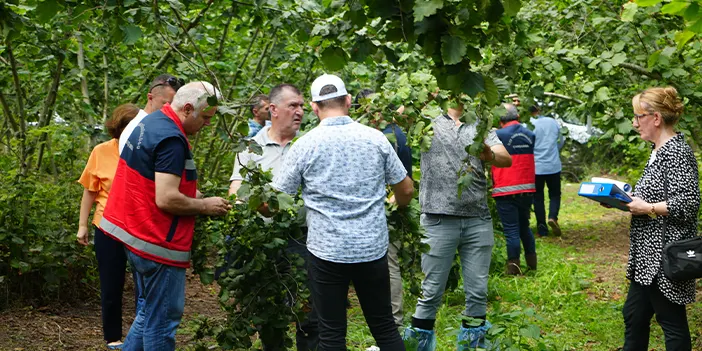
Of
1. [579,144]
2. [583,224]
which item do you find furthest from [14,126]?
[579,144]

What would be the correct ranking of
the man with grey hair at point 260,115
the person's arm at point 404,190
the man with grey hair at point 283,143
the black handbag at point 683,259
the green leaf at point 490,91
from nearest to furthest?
the green leaf at point 490,91 < the black handbag at point 683,259 < the person's arm at point 404,190 < the man with grey hair at point 283,143 < the man with grey hair at point 260,115

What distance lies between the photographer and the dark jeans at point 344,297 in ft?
13.7

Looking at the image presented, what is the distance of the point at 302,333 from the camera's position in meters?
5.16

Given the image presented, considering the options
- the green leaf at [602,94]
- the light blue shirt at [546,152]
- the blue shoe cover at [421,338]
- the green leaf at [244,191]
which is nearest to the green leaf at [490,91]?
the green leaf at [244,191]

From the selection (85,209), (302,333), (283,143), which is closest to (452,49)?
(283,143)

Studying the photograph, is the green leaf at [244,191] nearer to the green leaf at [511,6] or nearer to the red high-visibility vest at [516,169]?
the green leaf at [511,6]

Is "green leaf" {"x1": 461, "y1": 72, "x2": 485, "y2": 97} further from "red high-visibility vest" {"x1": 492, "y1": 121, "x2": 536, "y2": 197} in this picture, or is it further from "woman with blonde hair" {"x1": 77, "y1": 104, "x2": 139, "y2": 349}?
"red high-visibility vest" {"x1": 492, "y1": 121, "x2": 536, "y2": 197}

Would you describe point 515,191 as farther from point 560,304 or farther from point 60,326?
point 60,326

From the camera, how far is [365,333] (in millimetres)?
6379

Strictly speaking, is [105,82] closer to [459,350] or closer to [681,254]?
[459,350]

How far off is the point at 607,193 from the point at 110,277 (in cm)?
328

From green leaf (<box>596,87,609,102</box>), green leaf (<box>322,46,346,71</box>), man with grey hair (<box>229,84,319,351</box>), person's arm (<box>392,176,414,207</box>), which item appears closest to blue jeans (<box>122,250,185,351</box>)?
man with grey hair (<box>229,84,319,351</box>)

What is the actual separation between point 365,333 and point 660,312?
2.55 metres

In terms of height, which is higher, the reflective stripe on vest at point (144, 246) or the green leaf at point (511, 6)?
the green leaf at point (511, 6)
